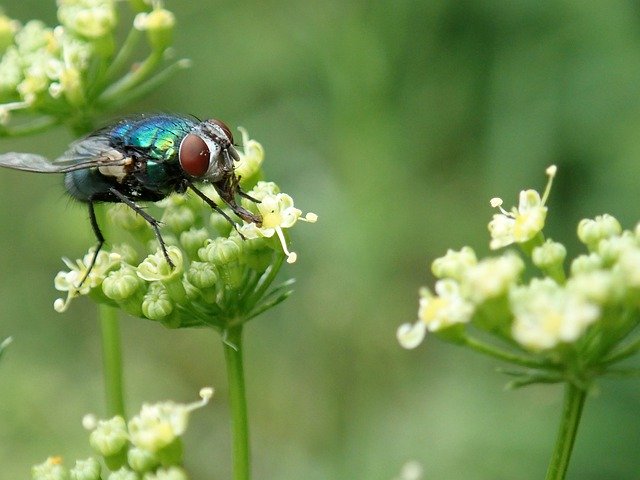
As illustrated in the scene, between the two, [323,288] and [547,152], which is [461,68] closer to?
[547,152]

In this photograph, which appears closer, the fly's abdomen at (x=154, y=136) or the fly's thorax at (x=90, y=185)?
the fly's abdomen at (x=154, y=136)

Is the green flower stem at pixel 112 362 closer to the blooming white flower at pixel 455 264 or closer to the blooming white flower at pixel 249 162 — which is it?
the blooming white flower at pixel 249 162

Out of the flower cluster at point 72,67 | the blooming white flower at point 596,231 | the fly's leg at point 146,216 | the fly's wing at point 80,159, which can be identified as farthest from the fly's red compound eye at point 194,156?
the blooming white flower at point 596,231

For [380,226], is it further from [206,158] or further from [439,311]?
[439,311]

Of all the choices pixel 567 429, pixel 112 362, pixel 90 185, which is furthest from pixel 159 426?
pixel 90 185

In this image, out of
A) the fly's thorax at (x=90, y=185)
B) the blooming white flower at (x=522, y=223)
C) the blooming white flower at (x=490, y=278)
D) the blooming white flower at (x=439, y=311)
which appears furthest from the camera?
the fly's thorax at (x=90, y=185)

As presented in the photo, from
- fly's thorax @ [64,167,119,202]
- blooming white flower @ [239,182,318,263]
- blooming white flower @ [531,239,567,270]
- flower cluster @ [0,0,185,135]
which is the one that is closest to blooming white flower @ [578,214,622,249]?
blooming white flower @ [531,239,567,270]

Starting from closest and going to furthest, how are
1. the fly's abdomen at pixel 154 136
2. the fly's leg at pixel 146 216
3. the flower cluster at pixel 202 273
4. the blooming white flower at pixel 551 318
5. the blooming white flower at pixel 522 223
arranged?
the blooming white flower at pixel 551 318, the blooming white flower at pixel 522 223, the flower cluster at pixel 202 273, the fly's leg at pixel 146 216, the fly's abdomen at pixel 154 136
